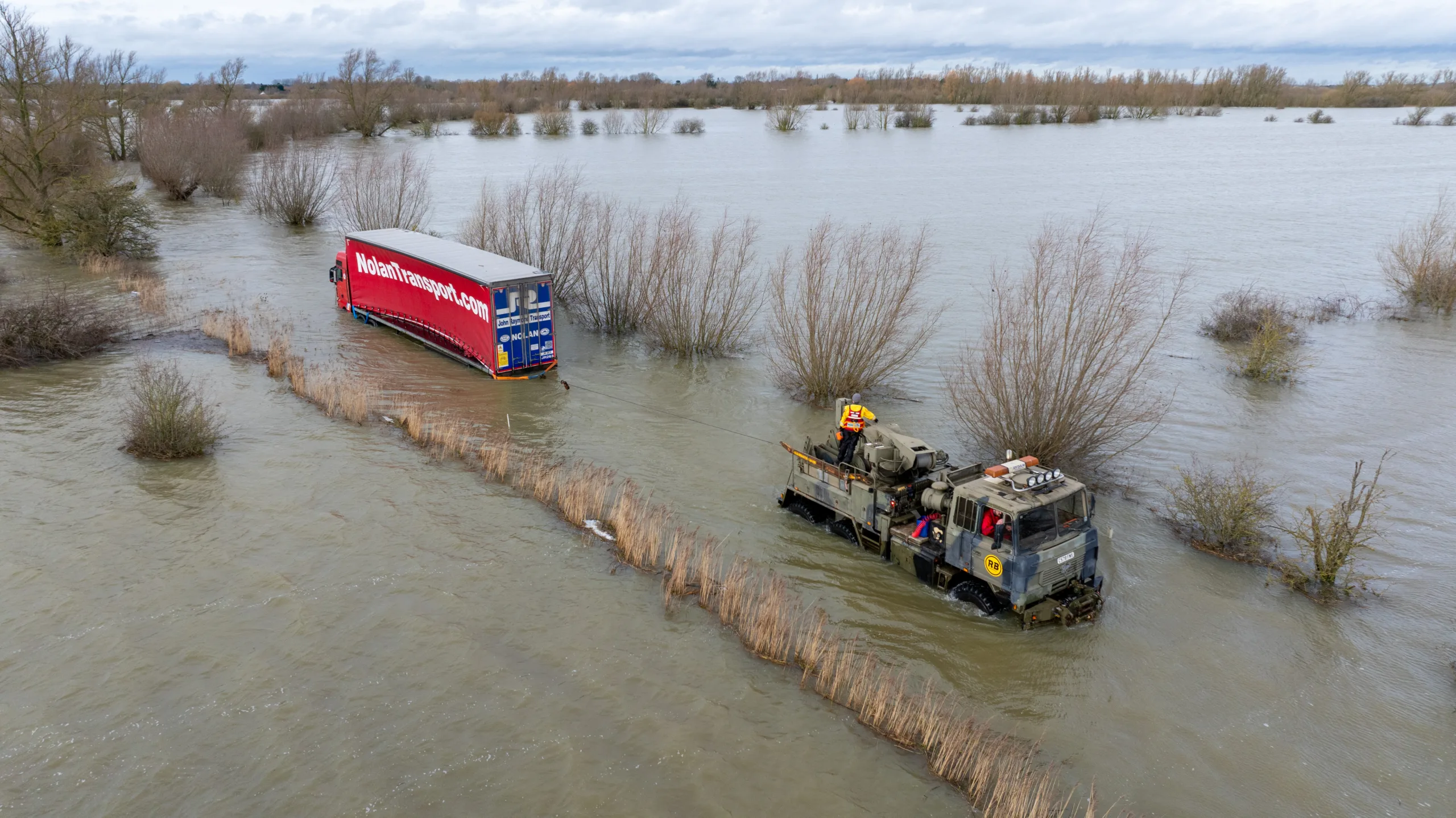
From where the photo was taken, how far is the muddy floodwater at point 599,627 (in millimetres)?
Answer: 10203

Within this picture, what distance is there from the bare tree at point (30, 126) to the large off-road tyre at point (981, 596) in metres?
40.5

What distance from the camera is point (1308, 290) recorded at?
3403cm

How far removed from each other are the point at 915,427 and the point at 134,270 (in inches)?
1270

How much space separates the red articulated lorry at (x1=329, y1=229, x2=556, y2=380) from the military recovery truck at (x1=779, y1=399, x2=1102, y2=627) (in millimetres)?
11645

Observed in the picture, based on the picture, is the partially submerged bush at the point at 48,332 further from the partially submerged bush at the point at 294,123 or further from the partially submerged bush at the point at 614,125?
the partially submerged bush at the point at 614,125

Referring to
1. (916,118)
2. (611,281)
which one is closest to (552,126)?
(916,118)

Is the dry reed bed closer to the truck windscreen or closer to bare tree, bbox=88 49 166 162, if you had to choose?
the truck windscreen

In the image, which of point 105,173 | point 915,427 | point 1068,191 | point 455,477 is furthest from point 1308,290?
point 105,173

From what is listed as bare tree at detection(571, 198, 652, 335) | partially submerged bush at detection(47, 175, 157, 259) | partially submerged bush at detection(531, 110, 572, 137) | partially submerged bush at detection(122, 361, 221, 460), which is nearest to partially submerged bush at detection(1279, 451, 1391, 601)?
bare tree at detection(571, 198, 652, 335)

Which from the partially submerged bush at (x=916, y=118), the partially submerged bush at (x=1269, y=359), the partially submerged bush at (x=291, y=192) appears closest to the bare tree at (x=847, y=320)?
the partially submerged bush at (x=1269, y=359)

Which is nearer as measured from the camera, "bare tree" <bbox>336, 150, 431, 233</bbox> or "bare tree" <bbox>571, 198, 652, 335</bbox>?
"bare tree" <bbox>571, 198, 652, 335</bbox>

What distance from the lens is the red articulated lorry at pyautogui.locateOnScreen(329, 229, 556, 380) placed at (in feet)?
77.0

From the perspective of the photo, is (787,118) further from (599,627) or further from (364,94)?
(599,627)

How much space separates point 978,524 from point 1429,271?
28533 millimetres
